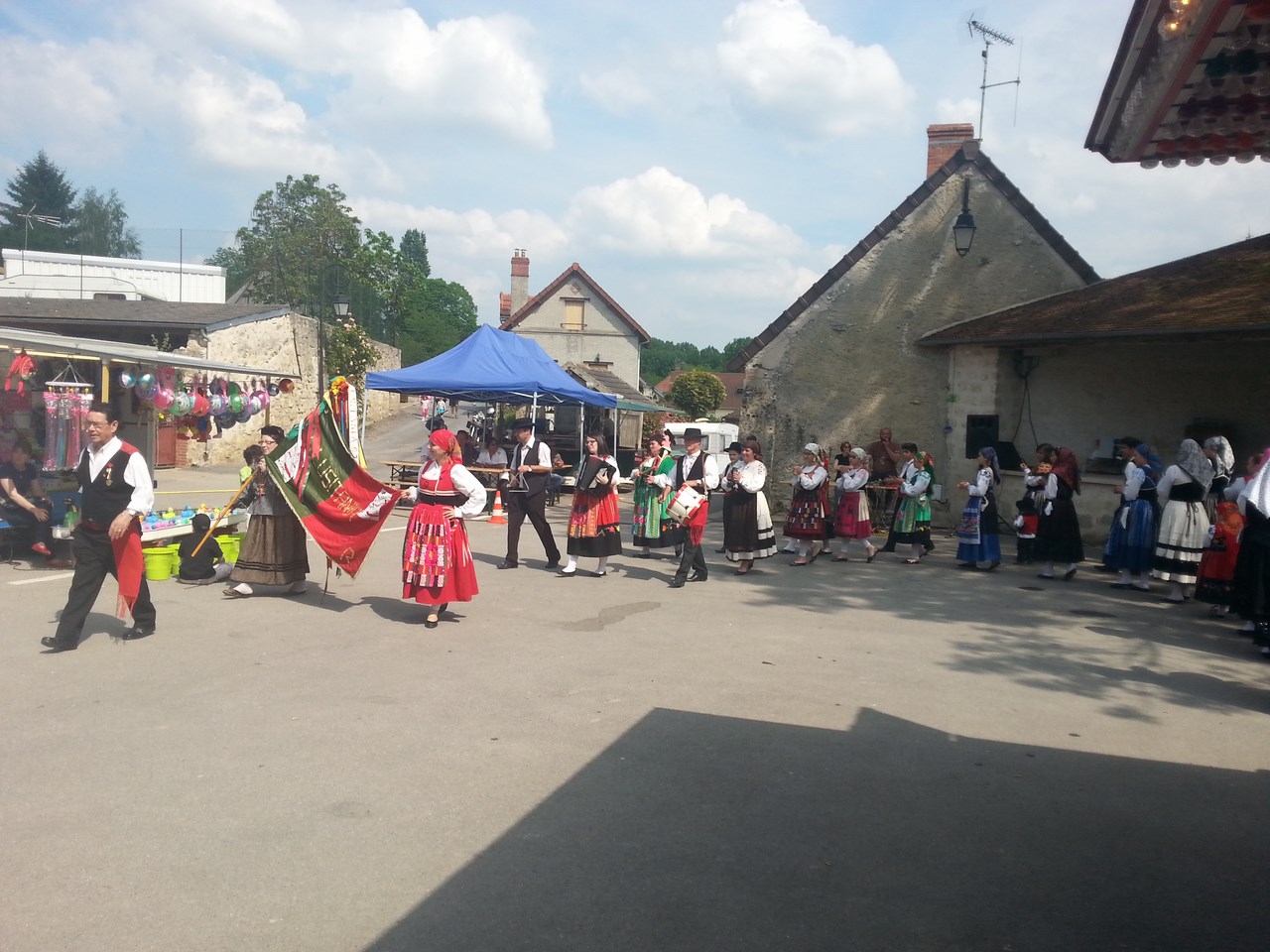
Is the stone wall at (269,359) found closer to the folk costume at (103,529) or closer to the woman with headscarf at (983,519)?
the folk costume at (103,529)

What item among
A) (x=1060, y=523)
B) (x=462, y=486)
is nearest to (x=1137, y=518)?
(x=1060, y=523)

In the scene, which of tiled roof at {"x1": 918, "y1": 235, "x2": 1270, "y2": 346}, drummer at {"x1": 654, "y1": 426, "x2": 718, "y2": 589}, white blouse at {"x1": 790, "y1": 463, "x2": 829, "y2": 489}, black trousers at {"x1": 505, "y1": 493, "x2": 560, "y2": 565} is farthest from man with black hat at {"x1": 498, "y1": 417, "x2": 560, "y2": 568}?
tiled roof at {"x1": 918, "y1": 235, "x2": 1270, "y2": 346}

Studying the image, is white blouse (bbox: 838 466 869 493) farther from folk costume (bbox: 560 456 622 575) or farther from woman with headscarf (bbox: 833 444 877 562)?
folk costume (bbox: 560 456 622 575)

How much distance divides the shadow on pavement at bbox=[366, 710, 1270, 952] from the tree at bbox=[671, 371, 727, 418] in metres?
43.0

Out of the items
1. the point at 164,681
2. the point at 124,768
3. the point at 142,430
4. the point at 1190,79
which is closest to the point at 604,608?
the point at 164,681

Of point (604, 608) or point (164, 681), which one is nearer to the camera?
point (164, 681)

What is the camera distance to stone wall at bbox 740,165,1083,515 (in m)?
17.1

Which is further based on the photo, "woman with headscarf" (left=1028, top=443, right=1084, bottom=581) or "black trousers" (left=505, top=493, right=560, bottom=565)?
"woman with headscarf" (left=1028, top=443, right=1084, bottom=581)

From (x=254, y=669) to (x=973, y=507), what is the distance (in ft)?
30.1

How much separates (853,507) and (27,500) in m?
9.81

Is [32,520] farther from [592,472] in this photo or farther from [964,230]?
[964,230]

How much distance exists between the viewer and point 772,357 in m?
18.2

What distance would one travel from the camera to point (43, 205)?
72.2 metres

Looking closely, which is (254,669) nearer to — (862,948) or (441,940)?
(441,940)
